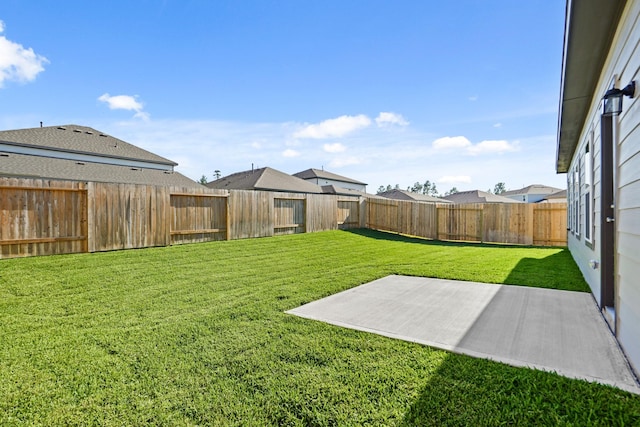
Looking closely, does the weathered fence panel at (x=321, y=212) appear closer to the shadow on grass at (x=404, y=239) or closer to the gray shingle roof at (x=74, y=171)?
the shadow on grass at (x=404, y=239)

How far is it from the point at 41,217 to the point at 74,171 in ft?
34.7

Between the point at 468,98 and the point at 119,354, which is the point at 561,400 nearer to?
the point at 119,354

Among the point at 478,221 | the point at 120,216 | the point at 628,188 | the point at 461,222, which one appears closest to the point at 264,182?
the point at 461,222

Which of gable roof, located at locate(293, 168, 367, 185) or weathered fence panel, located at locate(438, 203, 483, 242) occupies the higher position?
gable roof, located at locate(293, 168, 367, 185)

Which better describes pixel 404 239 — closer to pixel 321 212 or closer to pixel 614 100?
pixel 321 212

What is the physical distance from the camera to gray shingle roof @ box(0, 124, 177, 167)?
50.6 ft

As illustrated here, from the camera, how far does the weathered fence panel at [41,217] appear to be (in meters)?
6.05

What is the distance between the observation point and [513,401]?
188 centimetres

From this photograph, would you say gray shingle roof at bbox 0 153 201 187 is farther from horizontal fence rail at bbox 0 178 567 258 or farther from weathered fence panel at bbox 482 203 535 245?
weathered fence panel at bbox 482 203 535 245

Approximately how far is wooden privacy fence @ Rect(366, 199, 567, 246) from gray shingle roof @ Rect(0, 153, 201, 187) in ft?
38.3

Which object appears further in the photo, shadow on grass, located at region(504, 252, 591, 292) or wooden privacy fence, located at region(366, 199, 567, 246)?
wooden privacy fence, located at region(366, 199, 567, 246)

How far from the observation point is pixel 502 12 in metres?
7.86

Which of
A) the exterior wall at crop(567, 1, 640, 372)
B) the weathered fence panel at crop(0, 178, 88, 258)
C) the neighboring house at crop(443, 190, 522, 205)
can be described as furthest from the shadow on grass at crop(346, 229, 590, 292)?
the neighboring house at crop(443, 190, 522, 205)

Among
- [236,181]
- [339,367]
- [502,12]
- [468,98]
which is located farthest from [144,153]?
[339,367]
